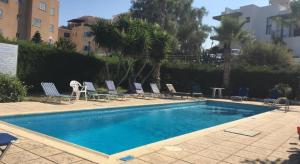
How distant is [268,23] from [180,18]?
1163cm

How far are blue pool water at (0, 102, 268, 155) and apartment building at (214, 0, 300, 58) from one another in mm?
27478

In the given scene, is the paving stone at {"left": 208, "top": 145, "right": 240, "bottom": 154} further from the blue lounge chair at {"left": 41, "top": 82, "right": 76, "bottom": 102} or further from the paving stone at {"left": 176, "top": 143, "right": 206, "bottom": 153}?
the blue lounge chair at {"left": 41, "top": 82, "right": 76, "bottom": 102}

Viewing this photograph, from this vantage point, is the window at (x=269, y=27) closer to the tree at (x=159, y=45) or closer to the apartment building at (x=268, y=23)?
the apartment building at (x=268, y=23)

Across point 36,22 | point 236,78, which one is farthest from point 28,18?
point 236,78

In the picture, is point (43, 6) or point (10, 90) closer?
point (10, 90)

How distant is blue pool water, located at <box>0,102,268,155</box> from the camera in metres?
8.46

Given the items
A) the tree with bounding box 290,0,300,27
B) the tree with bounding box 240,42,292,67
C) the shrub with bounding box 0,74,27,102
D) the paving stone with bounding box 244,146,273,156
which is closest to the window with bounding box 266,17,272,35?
the tree with bounding box 240,42,292,67

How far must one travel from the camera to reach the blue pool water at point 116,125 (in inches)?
333

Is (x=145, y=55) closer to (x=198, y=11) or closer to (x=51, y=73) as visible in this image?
(x=51, y=73)

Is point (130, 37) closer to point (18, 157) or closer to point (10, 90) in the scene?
point (10, 90)

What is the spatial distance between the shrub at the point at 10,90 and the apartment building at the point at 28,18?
32286mm

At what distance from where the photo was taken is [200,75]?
24609mm

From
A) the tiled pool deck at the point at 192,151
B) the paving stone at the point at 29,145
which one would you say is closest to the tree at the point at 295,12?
the tiled pool deck at the point at 192,151

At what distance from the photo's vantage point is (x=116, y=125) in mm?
10898
